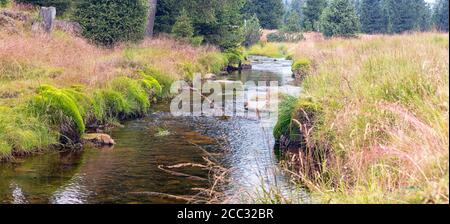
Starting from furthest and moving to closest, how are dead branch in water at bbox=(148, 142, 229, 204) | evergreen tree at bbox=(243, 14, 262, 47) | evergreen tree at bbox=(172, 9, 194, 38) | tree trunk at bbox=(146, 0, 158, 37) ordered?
evergreen tree at bbox=(243, 14, 262, 47) < tree trunk at bbox=(146, 0, 158, 37) < evergreen tree at bbox=(172, 9, 194, 38) < dead branch in water at bbox=(148, 142, 229, 204)

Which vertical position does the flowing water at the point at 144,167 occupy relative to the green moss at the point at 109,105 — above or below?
below

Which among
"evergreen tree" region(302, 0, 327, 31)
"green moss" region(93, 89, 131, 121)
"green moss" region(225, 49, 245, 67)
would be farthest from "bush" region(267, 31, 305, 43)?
"green moss" region(93, 89, 131, 121)

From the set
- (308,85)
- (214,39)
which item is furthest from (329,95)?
(214,39)

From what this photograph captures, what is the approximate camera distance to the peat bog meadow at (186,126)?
4.82 metres

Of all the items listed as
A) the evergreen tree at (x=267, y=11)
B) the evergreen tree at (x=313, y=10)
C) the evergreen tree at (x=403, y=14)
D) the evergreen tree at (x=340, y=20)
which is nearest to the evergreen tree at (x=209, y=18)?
the evergreen tree at (x=340, y=20)

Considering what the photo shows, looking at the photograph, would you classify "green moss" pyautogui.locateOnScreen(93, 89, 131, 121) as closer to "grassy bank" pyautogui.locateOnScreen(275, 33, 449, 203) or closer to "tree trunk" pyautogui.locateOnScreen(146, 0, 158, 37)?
"grassy bank" pyautogui.locateOnScreen(275, 33, 449, 203)

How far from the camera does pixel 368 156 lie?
4.77 meters

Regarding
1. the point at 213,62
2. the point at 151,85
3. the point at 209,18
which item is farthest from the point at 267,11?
the point at 151,85

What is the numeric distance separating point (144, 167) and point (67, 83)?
4084mm

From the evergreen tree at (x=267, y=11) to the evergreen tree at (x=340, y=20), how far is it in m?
22.2

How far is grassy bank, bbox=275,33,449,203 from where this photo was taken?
13.1 feet

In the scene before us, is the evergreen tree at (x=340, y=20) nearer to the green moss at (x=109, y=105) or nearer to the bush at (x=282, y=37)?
the bush at (x=282, y=37)

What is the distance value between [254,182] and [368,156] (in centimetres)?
235

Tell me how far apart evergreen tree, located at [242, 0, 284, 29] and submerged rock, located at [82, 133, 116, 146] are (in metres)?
45.2
